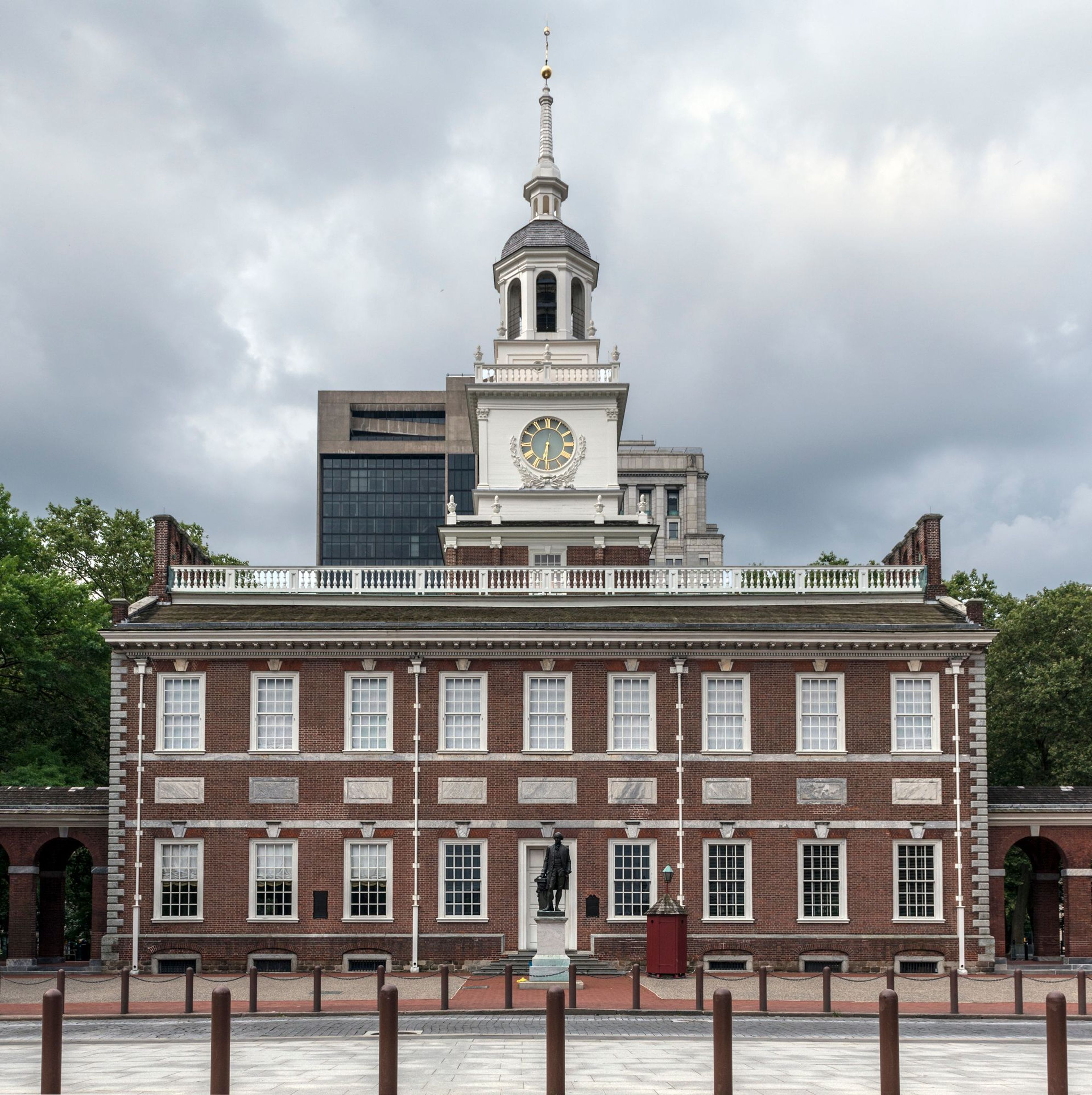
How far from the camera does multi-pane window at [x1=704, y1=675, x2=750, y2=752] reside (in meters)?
37.6

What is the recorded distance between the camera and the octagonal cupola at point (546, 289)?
50062 millimetres

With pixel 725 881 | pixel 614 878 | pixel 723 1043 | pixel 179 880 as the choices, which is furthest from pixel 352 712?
pixel 723 1043

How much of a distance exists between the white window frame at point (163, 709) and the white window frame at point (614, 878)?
10.9 metres


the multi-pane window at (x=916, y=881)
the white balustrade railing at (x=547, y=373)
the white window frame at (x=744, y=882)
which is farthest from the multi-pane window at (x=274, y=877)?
the white balustrade railing at (x=547, y=373)

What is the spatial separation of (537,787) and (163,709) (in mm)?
9988

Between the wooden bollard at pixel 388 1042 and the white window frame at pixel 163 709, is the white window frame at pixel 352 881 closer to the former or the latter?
the white window frame at pixel 163 709

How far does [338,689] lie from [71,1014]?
12.4 meters

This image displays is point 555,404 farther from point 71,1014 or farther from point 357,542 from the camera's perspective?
point 357,542

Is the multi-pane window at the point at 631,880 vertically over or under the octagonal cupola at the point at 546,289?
under

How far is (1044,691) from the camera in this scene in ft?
172

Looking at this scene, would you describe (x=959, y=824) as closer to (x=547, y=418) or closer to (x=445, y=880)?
(x=445, y=880)

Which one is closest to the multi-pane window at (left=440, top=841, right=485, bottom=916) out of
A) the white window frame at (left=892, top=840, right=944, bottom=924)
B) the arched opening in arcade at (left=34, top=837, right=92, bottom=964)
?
the arched opening in arcade at (left=34, top=837, right=92, bottom=964)

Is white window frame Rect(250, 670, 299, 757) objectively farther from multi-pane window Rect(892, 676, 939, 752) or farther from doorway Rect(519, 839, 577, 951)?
multi-pane window Rect(892, 676, 939, 752)

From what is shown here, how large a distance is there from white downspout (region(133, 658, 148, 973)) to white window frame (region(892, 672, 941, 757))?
768 inches
